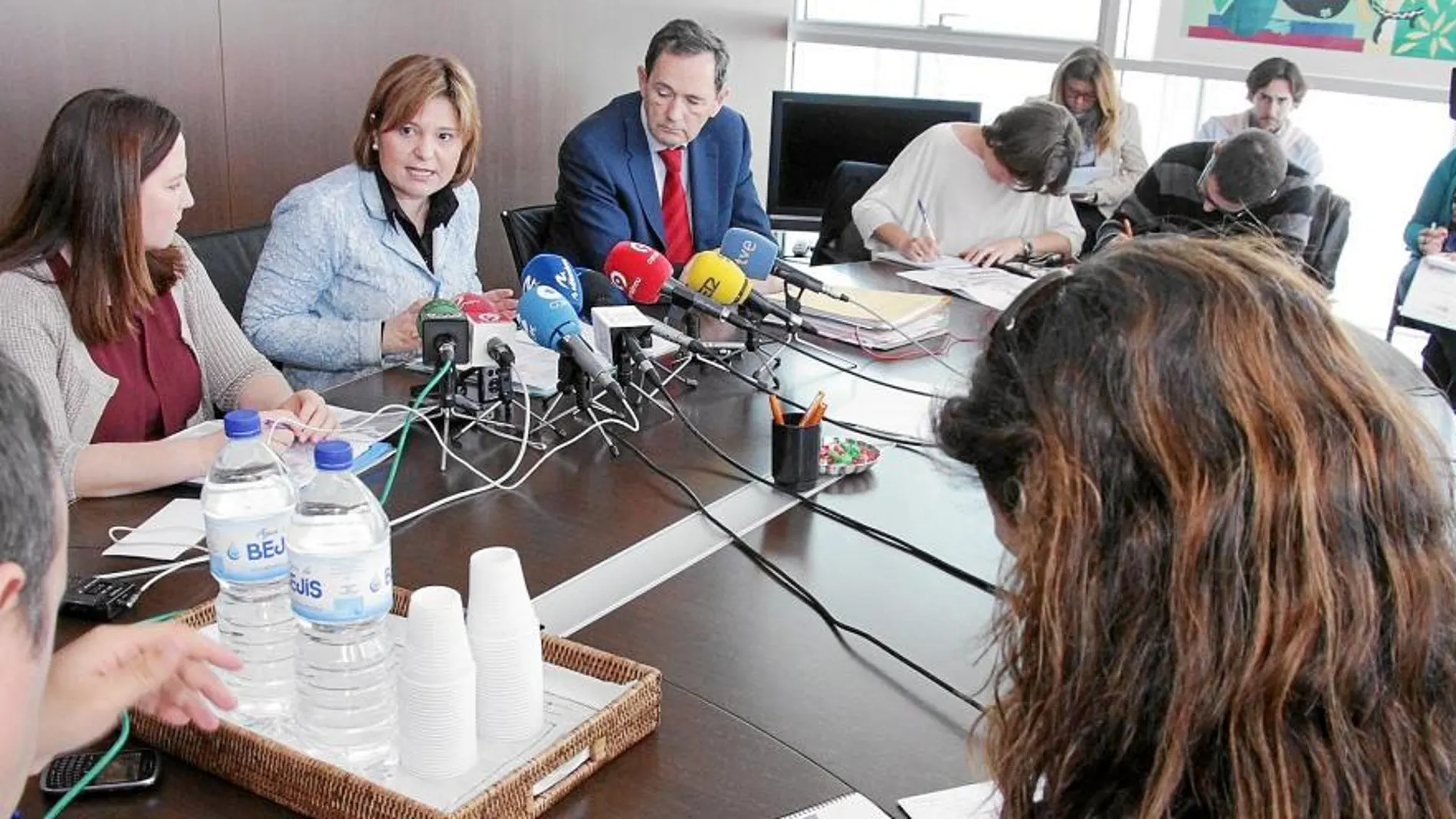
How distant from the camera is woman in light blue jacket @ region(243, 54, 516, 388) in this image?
2389 millimetres

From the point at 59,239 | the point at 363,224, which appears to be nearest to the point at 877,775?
the point at 59,239

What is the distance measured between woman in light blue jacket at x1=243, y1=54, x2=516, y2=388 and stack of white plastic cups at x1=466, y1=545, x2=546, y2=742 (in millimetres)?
1296

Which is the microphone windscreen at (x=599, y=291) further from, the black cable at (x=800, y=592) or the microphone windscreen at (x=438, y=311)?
the black cable at (x=800, y=592)

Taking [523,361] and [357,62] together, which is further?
[357,62]

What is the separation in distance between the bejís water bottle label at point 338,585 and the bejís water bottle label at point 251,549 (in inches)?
4.2

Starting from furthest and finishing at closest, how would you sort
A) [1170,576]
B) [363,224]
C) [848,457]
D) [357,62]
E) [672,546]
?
[357,62], [363,224], [848,457], [672,546], [1170,576]

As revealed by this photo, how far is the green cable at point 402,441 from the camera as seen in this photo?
169 cm

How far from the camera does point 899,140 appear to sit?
438 centimetres

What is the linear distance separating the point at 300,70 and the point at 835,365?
2.01 metres

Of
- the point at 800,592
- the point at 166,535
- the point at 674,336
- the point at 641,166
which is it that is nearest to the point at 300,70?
the point at 641,166

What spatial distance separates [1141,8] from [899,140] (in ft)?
5.56

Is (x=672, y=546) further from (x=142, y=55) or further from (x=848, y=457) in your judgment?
(x=142, y=55)

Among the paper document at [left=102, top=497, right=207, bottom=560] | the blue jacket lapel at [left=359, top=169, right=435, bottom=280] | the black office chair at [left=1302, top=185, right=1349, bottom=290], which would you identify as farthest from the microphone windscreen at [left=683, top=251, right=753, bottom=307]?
the black office chair at [left=1302, top=185, right=1349, bottom=290]

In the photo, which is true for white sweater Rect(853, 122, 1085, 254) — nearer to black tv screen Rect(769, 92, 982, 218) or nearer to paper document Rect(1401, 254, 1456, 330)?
black tv screen Rect(769, 92, 982, 218)
